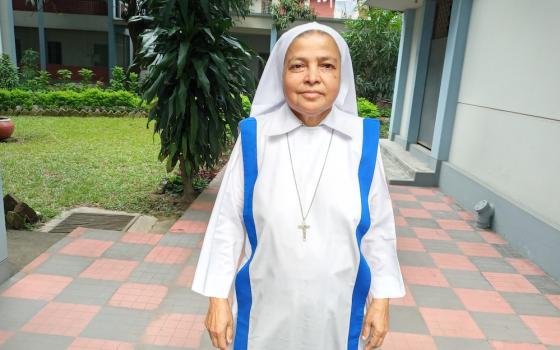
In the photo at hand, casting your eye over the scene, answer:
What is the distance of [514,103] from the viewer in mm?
4602

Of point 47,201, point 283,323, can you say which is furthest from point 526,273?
point 47,201

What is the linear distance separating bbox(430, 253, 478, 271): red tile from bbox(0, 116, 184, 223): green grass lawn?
292 centimetres

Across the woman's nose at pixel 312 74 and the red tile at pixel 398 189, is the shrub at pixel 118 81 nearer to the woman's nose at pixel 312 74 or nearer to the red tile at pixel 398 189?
the red tile at pixel 398 189

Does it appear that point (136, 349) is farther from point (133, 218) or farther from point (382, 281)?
point (133, 218)

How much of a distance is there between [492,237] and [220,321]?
4.06 metres

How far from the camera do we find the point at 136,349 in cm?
251

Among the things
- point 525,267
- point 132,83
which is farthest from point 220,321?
point 132,83

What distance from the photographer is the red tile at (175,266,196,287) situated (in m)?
3.29

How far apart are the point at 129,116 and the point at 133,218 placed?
882 cm

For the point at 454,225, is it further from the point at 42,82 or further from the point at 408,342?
the point at 42,82

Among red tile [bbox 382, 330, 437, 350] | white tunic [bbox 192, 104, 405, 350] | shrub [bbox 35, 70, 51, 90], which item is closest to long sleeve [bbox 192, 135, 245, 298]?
white tunic [bbox 192, 104, 405, 350]

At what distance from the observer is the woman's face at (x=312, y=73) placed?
1291 millimetres

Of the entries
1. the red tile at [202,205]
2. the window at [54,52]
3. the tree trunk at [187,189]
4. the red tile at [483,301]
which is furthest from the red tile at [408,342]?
the window at [54,52]

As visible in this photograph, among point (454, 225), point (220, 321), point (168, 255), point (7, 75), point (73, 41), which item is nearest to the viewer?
point (220, 321)
